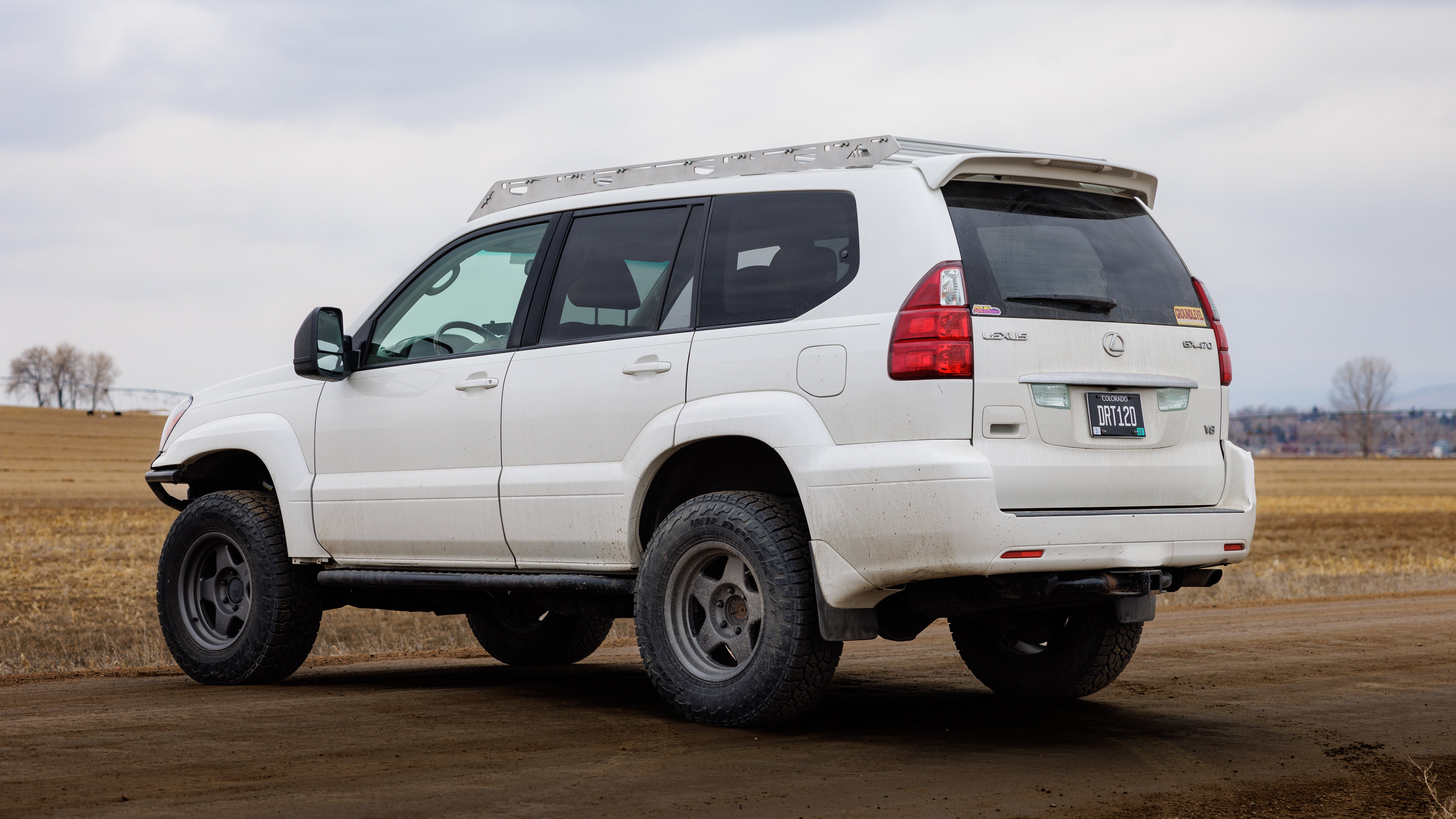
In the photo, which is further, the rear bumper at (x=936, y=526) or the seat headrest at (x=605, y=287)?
the seat headrest at (x=605, y=287)

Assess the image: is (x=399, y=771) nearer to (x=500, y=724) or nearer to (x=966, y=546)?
(x=500, y=724)

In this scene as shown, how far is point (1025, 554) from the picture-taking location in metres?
5.27

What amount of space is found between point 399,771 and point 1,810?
48.2 inches

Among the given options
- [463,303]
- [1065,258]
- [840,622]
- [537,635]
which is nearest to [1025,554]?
[840,622]

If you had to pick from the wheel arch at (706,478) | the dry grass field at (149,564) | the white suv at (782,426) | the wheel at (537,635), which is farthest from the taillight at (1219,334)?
the dry grass field at (149,564)

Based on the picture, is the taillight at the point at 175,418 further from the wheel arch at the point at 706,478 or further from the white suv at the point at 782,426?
the wheel arch at the point at 706,478

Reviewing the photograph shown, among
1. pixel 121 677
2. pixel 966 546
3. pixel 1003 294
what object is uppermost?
pixel 1003 294

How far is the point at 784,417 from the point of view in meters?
5.65

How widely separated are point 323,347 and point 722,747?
10.3 ft

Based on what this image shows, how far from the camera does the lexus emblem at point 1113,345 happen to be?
5.71 metres

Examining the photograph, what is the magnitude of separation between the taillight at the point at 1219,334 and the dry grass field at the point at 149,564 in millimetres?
5610

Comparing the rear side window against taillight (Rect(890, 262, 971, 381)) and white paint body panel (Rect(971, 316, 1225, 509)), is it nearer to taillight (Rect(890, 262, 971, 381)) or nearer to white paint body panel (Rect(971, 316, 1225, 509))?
taillight (Rect(890, 262, 971, 381))

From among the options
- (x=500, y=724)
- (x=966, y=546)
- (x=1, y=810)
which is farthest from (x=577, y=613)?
(x=1, y=810)

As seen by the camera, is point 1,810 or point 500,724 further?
point 500,724
